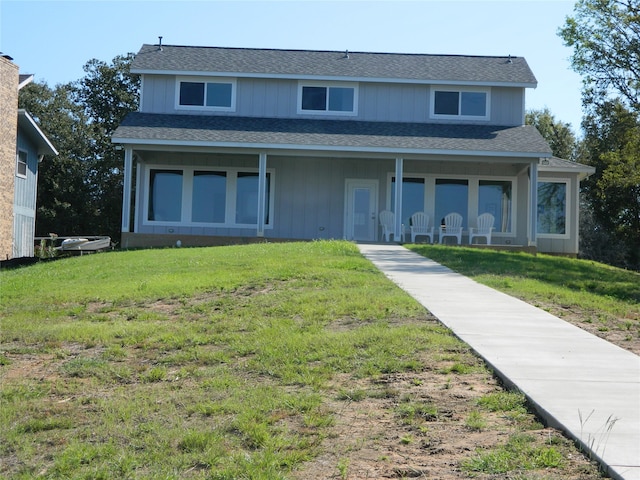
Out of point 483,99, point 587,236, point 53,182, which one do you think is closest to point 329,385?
point 483,99

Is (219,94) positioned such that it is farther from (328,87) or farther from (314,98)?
(328,87)

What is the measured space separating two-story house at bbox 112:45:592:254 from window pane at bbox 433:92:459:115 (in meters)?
0.03

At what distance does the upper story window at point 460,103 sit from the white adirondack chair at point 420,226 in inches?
134

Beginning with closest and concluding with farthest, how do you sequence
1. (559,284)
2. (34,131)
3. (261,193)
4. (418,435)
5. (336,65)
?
(418,435) < (559,284) < (261,193) < (336,65) < (34,131)

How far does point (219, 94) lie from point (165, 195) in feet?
11.9

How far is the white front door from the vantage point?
75.0 feet

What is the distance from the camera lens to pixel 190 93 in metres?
23.7

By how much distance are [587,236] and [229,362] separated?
110ft

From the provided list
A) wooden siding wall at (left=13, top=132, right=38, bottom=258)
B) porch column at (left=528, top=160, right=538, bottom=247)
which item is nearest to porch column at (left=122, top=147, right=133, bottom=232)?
wooden siding wall at (left=13, top=132, right=38, bottom=258)

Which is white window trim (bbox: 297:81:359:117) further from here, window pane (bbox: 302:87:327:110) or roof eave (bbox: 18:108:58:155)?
roof eave (bbox: 18:108:58:155)

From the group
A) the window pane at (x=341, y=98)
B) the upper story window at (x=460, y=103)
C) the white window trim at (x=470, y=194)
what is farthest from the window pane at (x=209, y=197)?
the upper story window at (x=460, y=103)

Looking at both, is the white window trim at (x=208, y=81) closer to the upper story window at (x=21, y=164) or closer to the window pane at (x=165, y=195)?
the window pane at (x=165, y=195)

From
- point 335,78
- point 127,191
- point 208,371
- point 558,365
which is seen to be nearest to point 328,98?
point 335,78

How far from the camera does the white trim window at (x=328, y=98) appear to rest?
77.4ft
